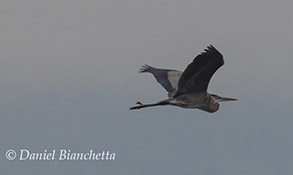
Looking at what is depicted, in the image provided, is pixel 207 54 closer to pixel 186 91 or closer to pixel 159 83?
pixel 186 91

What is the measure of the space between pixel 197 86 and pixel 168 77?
2808mm

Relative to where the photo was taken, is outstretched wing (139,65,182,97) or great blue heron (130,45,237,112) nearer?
great blue heron (130,45,237,112)

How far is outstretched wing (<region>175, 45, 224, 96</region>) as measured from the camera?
28609 millimetres

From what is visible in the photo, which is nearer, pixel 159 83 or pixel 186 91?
pixel 186 91

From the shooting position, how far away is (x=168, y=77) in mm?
32906

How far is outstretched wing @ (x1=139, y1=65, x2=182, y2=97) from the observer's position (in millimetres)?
32250

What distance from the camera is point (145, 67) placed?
34.6 meters

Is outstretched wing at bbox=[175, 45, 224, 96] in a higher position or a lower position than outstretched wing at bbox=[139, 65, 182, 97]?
lower

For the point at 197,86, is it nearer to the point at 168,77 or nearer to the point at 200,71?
the point at 200,71

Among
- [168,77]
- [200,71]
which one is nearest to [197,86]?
[200,71]

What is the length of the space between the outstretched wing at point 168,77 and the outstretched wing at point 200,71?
1225 millimetres

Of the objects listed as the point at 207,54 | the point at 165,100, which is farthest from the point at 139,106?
the point at 207,54

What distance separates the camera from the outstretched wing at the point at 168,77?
3225 centimetres

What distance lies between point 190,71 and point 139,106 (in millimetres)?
1600
